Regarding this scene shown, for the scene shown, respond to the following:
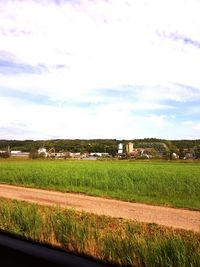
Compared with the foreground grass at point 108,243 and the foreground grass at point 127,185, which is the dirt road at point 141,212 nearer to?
the foreground grass at point 127,185

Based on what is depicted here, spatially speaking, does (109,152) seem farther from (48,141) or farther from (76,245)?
(76,245)

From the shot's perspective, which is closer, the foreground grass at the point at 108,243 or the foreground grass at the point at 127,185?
the foreground grass at the point at 108,243

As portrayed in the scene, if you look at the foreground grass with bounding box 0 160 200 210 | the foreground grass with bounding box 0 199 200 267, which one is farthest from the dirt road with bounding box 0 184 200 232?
the foreground grass with bounding box 0 199 200 267

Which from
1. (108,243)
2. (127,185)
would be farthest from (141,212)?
(108,243)

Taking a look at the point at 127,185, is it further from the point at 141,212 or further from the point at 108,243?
the point at 108,243

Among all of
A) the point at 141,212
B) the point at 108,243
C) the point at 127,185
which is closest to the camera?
A: the point at 108,243

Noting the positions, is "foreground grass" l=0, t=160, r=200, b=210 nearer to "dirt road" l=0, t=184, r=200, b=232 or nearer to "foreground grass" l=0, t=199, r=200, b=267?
"dirt road" l=0, t=184, r=200, b=232

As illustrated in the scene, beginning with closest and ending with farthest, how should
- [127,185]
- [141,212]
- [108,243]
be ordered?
[108,243]
[141,212]
[127,185]

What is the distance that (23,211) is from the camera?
7.72 m

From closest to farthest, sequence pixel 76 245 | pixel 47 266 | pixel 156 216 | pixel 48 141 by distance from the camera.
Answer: pixel 47 266 → pixel 76 245 → pixel 156 216 → pixel 48 141

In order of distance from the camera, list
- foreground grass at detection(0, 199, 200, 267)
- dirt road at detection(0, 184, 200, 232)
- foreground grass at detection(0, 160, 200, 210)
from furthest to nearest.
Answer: foreground grass at detection(0, 160, 200, 210)
dirt road at detection(0, 184, 200, 232)
foreground grass at detection(0, 199, 200, 267)

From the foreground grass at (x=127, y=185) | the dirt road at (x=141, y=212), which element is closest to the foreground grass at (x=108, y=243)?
the dirt road at (x=141, y=212)

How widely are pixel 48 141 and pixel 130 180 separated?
507 ft

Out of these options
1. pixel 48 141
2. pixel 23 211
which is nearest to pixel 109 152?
pixel 48 141
